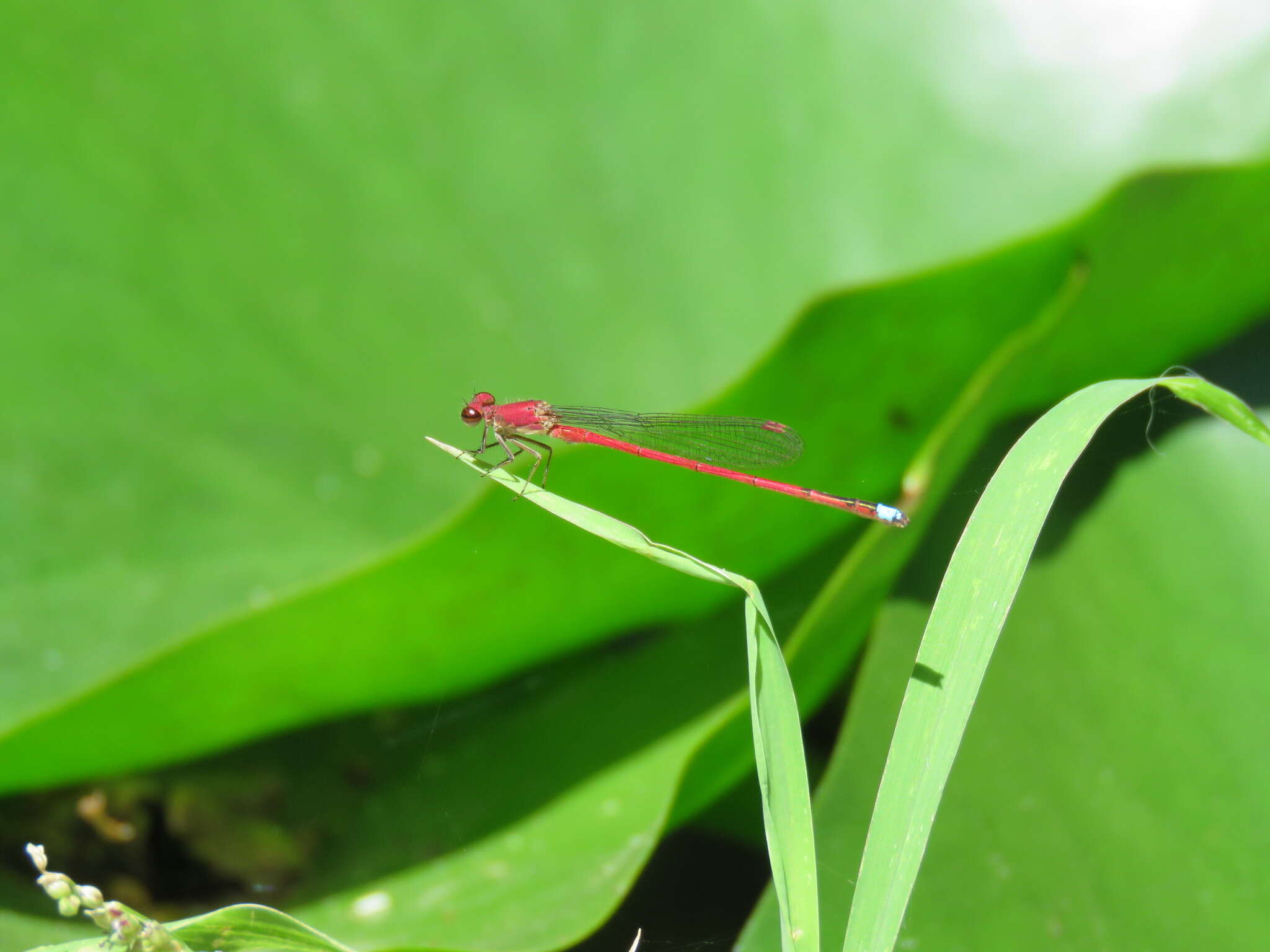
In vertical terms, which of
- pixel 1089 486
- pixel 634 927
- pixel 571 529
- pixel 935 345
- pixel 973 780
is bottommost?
pixel 634 927

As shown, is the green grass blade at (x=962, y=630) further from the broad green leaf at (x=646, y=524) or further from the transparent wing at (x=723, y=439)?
the transparent wing at (x=723, y=439)

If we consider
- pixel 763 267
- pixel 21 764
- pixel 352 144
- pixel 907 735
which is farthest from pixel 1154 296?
pixel 21 764

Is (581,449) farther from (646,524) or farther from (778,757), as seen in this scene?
(778,757)

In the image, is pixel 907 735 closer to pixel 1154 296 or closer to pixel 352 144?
pixel 1154 296

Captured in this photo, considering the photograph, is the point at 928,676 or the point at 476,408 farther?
the point at 476,408

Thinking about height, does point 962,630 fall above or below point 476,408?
below

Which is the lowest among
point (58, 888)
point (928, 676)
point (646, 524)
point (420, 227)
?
point (58, 888)

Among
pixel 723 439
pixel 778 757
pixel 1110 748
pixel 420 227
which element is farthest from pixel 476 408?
pixel 1110 748
